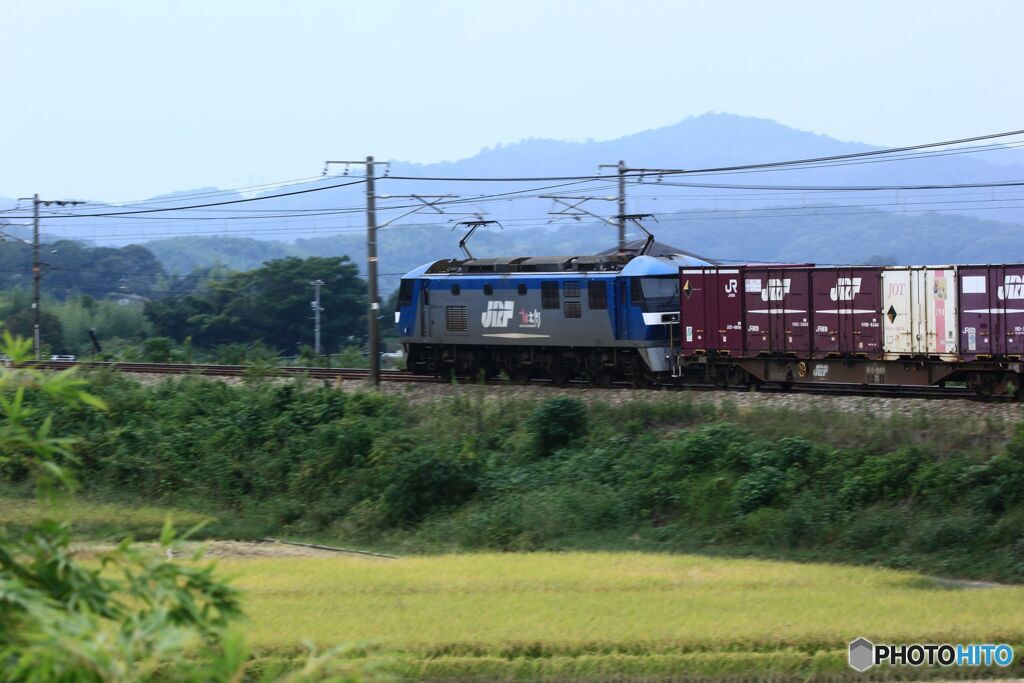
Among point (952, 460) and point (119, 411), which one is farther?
point (119, 411)

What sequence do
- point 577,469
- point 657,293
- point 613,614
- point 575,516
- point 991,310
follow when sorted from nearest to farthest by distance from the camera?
point 613,614
point 575,516
point 991,310
point 577,469
point 657,293

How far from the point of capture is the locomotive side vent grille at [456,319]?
36344 millimetres

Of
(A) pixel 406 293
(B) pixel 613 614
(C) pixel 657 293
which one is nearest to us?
(B) pixel 613 614

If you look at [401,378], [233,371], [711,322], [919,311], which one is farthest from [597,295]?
[233,371]

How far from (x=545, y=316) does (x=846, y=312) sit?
363 inches

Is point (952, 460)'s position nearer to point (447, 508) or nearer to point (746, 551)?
point (746, 551)

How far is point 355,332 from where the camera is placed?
8306cm

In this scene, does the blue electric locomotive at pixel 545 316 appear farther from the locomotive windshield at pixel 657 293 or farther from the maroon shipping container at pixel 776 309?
the maroon shipping container at pixel 776 309

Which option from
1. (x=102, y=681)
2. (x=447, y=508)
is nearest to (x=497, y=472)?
(x=447, y=508)

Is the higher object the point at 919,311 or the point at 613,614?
the point at 919,311

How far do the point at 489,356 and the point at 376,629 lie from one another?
20839 mm

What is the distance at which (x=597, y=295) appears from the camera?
32969 mm

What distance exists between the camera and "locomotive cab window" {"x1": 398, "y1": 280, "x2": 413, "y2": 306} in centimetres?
3788

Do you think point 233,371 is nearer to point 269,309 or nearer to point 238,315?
point 238,315
